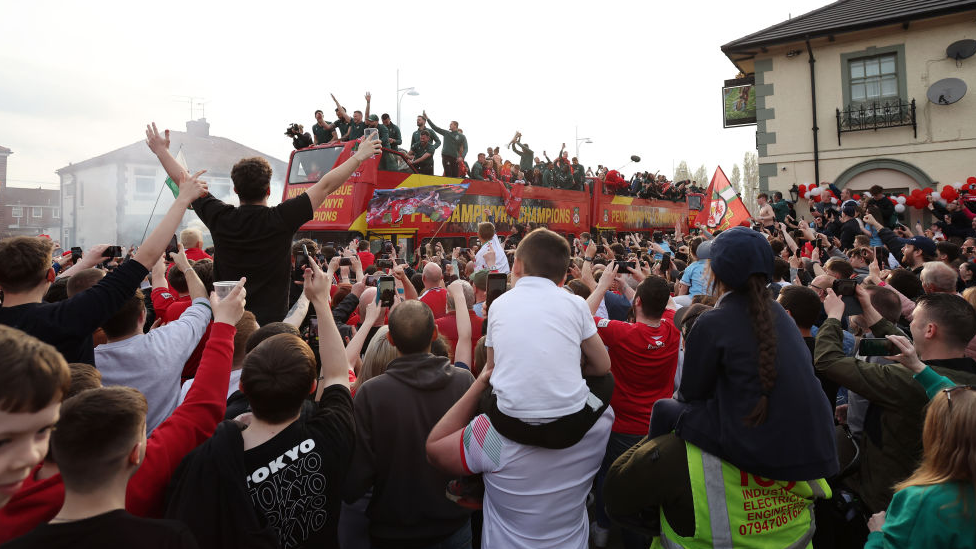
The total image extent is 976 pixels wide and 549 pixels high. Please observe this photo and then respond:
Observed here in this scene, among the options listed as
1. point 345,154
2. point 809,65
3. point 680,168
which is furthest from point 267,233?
point 680,168

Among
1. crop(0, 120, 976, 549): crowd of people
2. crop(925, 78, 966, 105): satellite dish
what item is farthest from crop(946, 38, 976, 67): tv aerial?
crop(0, 120, 976, 549): crowd of people

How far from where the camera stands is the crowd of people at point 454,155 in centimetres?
1214

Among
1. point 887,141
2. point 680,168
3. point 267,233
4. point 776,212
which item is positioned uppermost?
point 680,168

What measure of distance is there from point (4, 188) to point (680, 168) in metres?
94.1

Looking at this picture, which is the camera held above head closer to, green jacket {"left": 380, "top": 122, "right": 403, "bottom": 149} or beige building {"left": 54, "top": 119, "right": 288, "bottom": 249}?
green jacket {"left": 380, "top": 122, "right": 403, "bottom": 149}

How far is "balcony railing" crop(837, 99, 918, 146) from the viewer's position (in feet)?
52.6

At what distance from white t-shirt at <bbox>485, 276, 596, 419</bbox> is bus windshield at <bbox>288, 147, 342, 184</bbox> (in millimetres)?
9933

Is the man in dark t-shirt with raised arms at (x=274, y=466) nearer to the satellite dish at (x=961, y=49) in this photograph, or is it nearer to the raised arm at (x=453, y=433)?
the raised arm at (x=453, y=433)

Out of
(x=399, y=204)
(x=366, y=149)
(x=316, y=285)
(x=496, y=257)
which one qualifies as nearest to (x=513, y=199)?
(x=399, y=204)

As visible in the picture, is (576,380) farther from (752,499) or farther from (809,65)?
(809,65)

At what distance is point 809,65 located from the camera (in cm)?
1716

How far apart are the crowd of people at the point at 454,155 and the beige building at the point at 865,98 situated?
5.64 metres

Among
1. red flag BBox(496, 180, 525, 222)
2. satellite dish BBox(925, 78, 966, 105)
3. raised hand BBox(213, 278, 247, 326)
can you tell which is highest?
satellite dish BBox(925, 78, 966, 105)

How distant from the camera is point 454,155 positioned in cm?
1402
